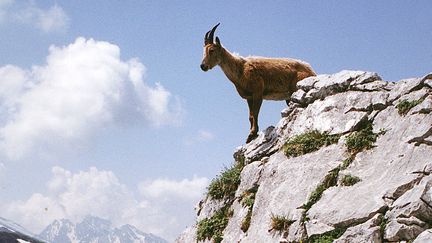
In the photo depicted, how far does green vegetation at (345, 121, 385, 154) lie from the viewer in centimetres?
1463

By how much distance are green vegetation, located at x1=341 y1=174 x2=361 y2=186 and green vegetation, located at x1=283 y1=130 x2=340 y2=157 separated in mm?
2231

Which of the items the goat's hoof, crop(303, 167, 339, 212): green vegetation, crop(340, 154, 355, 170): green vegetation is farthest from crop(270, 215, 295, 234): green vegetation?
the goat's hoof

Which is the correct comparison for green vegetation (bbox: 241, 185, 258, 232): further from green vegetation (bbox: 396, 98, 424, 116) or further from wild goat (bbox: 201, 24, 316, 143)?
green vegetation (bbox: 396, 98, 424, 116)

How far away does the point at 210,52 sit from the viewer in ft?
63.8

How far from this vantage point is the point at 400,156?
13.2m

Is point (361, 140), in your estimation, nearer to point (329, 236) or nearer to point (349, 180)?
point (349, 180)

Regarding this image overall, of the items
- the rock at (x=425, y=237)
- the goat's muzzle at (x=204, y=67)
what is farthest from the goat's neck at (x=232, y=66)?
the rock at (x=425, y=237)

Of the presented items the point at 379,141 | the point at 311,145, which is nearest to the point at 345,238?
the point at 379,141

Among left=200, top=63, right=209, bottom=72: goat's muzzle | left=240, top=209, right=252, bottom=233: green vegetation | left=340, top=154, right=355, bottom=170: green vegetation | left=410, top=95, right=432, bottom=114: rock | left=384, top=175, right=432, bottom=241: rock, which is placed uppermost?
left=200, top=63, right=209, bottom=72: goat's muzzle

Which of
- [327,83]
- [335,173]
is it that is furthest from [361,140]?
[327,83]

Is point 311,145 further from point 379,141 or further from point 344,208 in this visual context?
point 344,208

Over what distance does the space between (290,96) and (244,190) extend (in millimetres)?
5070

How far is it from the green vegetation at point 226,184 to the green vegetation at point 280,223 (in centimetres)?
389

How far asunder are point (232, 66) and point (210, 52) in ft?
3.49
